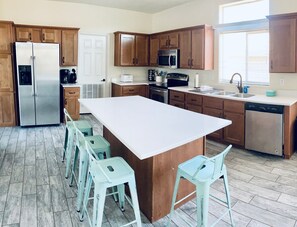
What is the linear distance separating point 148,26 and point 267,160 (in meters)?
5.25

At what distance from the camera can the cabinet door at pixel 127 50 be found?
277 inches

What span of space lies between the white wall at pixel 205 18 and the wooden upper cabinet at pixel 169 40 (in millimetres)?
467

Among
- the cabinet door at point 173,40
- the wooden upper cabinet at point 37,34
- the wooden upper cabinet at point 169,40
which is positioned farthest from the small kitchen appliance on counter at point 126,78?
the wooden upper cabinet at point 37,34

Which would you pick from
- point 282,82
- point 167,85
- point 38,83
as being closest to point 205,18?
point 167,85

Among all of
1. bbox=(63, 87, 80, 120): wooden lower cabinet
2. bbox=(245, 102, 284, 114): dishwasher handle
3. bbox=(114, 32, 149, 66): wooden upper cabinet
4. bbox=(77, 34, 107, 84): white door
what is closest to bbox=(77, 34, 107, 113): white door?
bbox=(77, 34, 107, 84): white door

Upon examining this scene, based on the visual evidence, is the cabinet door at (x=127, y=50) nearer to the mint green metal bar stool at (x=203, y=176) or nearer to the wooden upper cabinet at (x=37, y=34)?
the wooden upper cabinet at (x=37, y=34)

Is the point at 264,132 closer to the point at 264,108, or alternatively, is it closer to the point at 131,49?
the point at 264,108

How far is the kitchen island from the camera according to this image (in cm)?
→ 208

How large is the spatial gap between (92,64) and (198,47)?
118 inches

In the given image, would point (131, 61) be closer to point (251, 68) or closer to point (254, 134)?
point (251, 68)

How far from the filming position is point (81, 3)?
673cm

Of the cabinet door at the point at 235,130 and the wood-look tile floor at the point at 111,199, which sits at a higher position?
the cabinet door at the point at 235,130

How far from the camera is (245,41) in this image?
5180 mm

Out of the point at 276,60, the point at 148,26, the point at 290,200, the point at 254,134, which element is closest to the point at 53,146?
the point at 254,134
